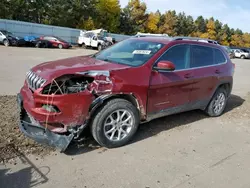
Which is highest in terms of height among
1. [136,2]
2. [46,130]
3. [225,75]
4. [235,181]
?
→ [136,2]

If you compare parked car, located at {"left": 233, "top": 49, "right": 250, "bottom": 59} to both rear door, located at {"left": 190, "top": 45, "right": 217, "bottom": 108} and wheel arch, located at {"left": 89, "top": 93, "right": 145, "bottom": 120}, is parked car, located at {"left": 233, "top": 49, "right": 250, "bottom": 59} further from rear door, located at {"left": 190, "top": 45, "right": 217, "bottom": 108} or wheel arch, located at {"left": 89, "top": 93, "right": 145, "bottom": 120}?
wheel arch, located at {"left": 89, "top": 93, "right": 145, "bottom": 120}

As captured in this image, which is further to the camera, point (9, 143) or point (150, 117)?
point (150, 117)

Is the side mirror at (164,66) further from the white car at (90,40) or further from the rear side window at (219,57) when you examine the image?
the white car at (90,40)

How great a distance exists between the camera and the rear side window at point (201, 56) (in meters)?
5.13

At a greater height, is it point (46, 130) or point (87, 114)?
point (87, 114)

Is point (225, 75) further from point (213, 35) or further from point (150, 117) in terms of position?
point (213, 35)

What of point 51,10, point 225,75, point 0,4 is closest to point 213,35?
point 51,10

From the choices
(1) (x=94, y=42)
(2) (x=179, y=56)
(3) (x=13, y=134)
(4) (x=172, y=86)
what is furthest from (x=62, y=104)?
(1) (x=94, y=42)

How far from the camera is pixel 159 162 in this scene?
376 cm

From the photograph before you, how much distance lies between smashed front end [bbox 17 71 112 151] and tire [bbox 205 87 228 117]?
301 centimetres

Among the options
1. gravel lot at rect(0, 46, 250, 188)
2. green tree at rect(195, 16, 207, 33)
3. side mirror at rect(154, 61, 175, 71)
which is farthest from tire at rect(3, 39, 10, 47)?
green tree at rect(195, 16, 207, 33)

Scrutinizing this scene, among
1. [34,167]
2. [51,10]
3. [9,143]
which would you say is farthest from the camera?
[51,10]

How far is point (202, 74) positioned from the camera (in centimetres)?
521

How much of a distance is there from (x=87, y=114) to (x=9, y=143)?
1.27 metres
